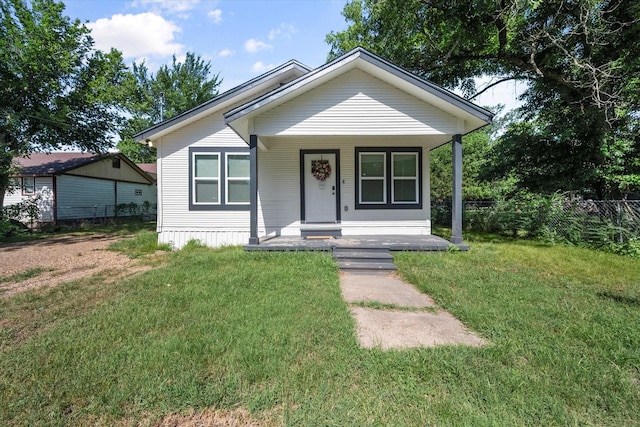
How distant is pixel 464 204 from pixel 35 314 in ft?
45.0

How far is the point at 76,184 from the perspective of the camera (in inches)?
693

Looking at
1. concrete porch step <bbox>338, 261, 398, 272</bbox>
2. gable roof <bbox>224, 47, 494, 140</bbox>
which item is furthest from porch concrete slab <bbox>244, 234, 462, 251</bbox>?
gable roof <bbox>224, 47, 494, 140</bbox>

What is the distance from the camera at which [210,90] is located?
29078 millimetres

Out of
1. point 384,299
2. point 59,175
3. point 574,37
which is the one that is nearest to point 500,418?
point 384,299

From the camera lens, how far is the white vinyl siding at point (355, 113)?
6895 millimetres

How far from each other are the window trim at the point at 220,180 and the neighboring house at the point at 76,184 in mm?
12103

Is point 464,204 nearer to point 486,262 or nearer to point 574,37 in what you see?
point 574,37

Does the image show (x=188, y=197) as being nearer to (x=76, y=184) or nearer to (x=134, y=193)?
(x=76, y=184)

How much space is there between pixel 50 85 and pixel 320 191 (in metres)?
14.5

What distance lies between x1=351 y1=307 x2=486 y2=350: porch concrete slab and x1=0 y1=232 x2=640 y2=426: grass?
150 mm

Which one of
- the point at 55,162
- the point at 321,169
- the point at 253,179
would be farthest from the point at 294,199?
the point at 55,162

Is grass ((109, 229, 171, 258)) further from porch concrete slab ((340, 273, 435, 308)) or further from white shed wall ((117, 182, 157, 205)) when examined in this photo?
white shed wall ((117, 182, 157, 205))

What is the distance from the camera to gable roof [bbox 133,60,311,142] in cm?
792

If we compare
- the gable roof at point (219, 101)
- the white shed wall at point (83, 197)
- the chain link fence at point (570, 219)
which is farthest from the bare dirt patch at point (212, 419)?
the white shed wall at point (83, 197)
